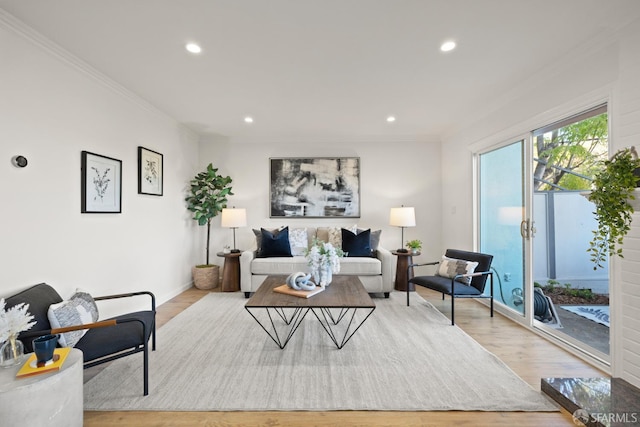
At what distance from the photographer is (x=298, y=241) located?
467cm

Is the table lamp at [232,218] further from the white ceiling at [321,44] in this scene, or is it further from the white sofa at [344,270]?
the white ceiling at [321,44]

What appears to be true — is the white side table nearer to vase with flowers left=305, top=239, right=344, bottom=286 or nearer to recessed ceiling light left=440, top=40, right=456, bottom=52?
vase with flowers left=305, top=239, right=344, bottom=286

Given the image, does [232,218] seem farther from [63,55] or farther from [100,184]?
[63,55]

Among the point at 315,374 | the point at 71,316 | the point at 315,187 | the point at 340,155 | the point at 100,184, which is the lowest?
the point at 315,374

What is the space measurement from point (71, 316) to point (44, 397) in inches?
26.8

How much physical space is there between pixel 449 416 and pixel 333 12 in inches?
107

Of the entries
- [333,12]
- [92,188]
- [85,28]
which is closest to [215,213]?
[92,188]

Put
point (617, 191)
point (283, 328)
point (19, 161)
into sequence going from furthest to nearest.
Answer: point (283, 328) < point (19, 161) < point (617, 191)

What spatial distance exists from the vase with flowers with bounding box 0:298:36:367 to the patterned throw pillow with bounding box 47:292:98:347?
276 millimetres

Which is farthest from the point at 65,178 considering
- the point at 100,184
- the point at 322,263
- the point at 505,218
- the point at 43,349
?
the point at 505,218

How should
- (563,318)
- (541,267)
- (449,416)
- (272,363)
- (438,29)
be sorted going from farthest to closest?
(541,267)
(563,318)
(272,363)
(438,29)
(449,416)

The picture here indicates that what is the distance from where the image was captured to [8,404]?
1290 mm

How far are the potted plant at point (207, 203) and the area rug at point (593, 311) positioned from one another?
4730 mm

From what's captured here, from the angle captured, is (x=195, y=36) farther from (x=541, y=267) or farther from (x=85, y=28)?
(x=541, y=267)
